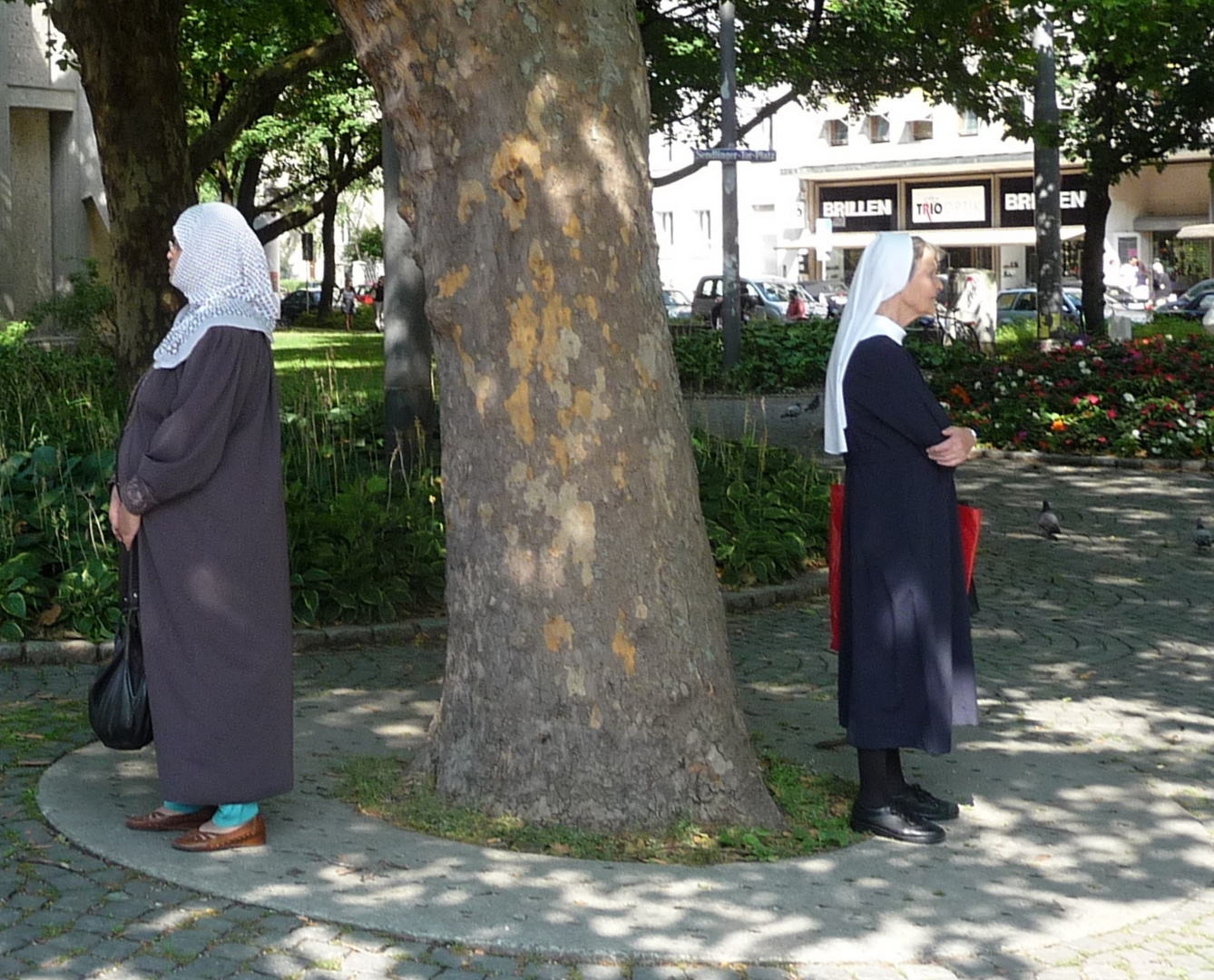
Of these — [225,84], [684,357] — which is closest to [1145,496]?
[684,357]

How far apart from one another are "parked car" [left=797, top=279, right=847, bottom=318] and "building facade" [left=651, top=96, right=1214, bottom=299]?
265 inches

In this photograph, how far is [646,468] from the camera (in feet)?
19.3

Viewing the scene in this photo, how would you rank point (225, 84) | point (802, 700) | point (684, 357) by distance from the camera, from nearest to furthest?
1. point (802, 700)
2. point (684, 357)
3. point (225, 84)

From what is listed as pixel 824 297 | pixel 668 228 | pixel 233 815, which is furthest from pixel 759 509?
pixel 668 228

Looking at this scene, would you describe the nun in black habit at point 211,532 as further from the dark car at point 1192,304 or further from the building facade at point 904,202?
the building facade at point 904,202

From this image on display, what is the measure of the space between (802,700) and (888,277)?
8.89ft

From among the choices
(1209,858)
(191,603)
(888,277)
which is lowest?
(1209,858)

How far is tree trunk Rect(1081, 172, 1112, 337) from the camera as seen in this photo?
31016 millimetres

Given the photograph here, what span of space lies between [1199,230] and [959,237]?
9736mm

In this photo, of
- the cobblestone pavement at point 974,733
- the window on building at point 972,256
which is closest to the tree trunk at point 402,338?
the cobblestone pavement at point 974,733

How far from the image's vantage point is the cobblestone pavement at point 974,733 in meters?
4.79

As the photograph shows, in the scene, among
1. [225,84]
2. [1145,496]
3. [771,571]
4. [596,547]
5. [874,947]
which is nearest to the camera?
[874,947]

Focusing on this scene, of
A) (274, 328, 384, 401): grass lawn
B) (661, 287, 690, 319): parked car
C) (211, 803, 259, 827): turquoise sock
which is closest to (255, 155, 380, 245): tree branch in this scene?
(274, 328, 384, 401): grass lawn

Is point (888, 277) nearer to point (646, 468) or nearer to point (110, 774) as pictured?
point (646, 468)
